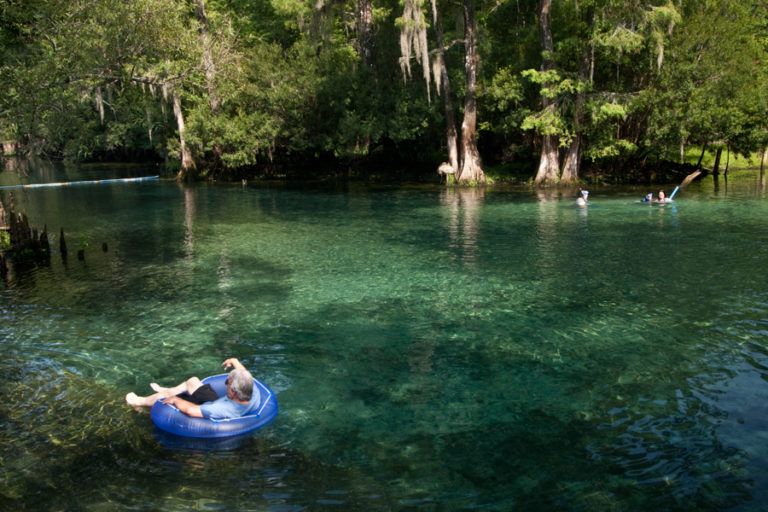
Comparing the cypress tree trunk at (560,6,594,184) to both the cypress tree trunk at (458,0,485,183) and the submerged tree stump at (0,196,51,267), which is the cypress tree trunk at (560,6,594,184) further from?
the submerged tree stump at (0,196,51,267)

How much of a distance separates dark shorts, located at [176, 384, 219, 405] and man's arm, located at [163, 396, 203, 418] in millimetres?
132

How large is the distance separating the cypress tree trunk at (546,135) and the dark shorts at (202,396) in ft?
108

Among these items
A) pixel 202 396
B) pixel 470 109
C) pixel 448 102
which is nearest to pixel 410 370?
pixel 202 396

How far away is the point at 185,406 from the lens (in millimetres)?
7754

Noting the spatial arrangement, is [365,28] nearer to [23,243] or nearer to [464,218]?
[464,218]

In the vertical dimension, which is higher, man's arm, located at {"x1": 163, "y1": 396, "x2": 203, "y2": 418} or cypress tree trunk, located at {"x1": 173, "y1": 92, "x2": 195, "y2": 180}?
cypress tree trunk, located at {"x1": 173, "y1": 92, "x2": 195, "y2": 180}

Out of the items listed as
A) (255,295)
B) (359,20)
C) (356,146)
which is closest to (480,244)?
(255,295)

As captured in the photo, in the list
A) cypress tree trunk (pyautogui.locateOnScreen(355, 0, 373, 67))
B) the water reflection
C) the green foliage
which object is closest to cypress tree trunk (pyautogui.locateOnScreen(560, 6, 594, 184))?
the green foliage

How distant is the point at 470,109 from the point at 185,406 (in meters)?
34.7

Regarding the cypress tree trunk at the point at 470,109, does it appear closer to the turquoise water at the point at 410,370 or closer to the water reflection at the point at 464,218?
the water reflection at the point at 464,218

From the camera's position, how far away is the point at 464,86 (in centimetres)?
4078

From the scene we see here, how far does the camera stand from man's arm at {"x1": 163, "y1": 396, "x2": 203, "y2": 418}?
767cm

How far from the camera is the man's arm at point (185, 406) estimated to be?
7.67 m

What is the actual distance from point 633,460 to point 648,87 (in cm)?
3521
